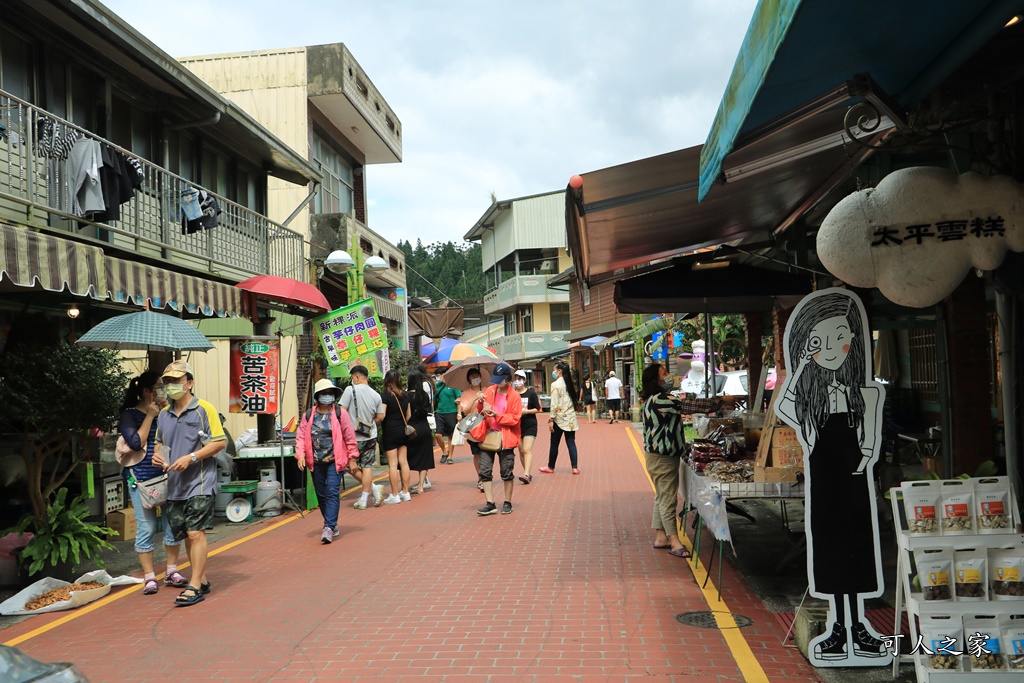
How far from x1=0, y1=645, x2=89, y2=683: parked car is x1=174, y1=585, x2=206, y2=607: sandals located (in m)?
3.82

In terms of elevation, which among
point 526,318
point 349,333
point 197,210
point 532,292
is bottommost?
point 349,333

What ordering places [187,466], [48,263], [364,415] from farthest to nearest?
[364,415] → [48,263] → [187,466]

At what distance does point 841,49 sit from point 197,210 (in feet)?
35.5

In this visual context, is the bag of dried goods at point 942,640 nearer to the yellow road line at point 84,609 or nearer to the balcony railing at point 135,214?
the yellow road line at point 84,609

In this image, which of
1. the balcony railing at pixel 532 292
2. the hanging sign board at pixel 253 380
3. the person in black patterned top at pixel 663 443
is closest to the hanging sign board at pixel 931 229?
the person in black patterned top at pixel 663 443

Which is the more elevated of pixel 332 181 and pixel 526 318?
pixel 332 181

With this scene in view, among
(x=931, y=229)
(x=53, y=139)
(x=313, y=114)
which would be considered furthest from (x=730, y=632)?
(x=313, y=114)

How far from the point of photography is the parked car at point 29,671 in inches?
121

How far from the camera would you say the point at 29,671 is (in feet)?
10.3

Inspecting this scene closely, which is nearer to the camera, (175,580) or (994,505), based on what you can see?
(994,505)

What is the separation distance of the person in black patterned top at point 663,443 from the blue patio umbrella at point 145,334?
14.3 ft

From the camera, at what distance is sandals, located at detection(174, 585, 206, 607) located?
6910mm

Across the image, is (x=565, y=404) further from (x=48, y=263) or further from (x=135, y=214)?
(x=48, y=263)

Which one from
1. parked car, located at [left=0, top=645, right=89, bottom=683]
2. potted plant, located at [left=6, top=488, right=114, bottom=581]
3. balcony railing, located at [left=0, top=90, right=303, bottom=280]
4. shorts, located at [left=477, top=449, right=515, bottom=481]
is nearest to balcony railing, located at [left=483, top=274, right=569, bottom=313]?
balcony railing, located at [left=0, top=90, right=303, bottom=280]
